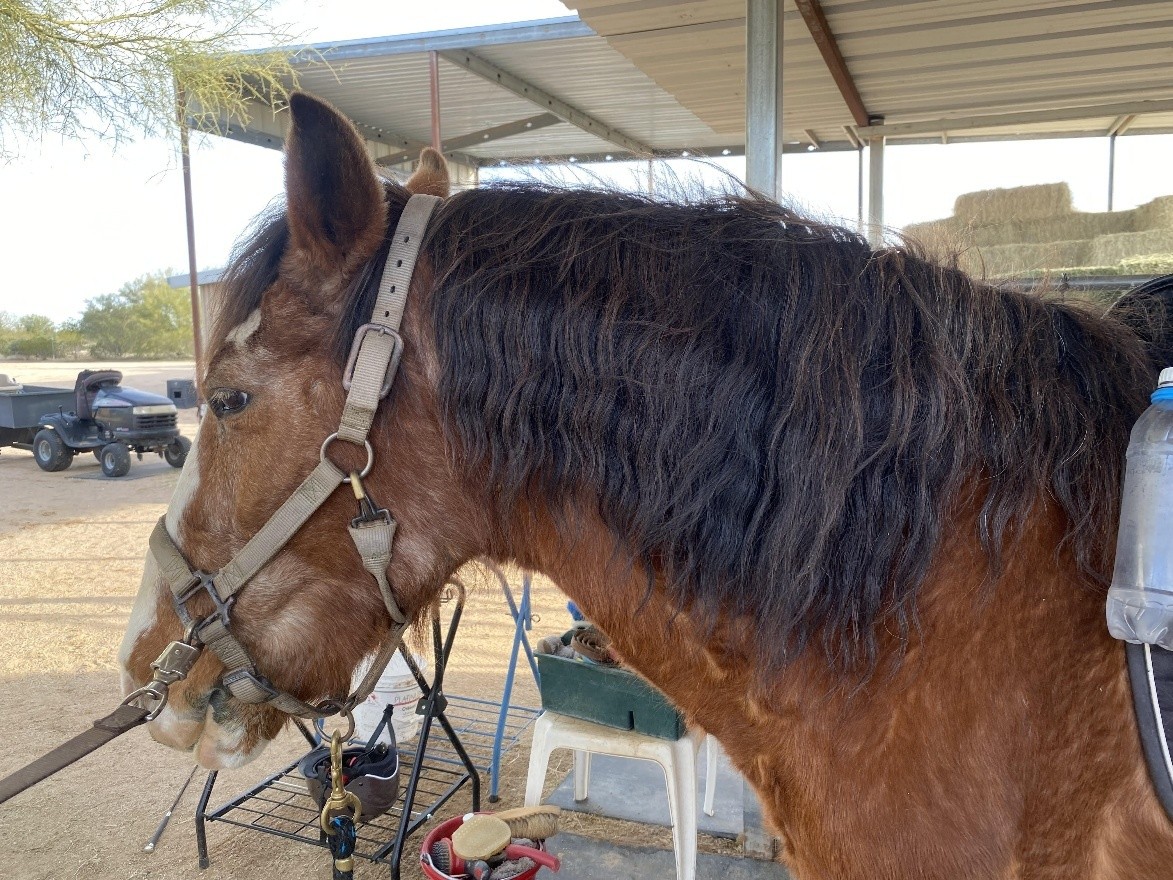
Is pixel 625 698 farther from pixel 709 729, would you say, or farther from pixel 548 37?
pixel 548 37

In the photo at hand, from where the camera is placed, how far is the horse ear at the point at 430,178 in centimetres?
146

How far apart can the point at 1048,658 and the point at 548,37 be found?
290 inches

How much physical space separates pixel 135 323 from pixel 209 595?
113 ft

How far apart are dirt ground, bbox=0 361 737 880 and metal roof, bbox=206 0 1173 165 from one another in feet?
10.4

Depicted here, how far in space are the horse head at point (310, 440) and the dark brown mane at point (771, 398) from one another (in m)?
Result: 0.07

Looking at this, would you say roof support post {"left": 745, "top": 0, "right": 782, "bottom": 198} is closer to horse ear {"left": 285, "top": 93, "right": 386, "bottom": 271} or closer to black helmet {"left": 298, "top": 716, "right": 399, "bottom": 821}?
horse ear {"left": 285, "top": 93, "right": 386, "bottom": 271}

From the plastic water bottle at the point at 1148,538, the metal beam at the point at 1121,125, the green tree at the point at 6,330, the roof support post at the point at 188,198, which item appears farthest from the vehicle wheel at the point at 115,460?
the green tree at the point at 6,330

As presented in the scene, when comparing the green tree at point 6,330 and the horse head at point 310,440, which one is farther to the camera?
the green tree at point 6,330

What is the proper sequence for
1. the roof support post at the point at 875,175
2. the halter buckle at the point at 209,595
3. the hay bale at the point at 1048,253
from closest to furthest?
1. the halter buckle at the point at 209,595
2. the hay bale at the point at 1048,253
3. the roof support post at the point at 875,175

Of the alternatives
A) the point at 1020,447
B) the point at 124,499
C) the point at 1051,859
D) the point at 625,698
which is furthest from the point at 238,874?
the point at 124,499

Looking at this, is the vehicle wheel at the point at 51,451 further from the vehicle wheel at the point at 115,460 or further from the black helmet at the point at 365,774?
the black helmet at the point at 365,774

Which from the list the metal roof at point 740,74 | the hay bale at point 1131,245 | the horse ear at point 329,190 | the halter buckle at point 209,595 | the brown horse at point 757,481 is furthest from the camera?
the hay bale at point 1131,245

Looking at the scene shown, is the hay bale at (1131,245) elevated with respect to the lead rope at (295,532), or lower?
elevated

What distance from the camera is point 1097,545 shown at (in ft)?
3.34
